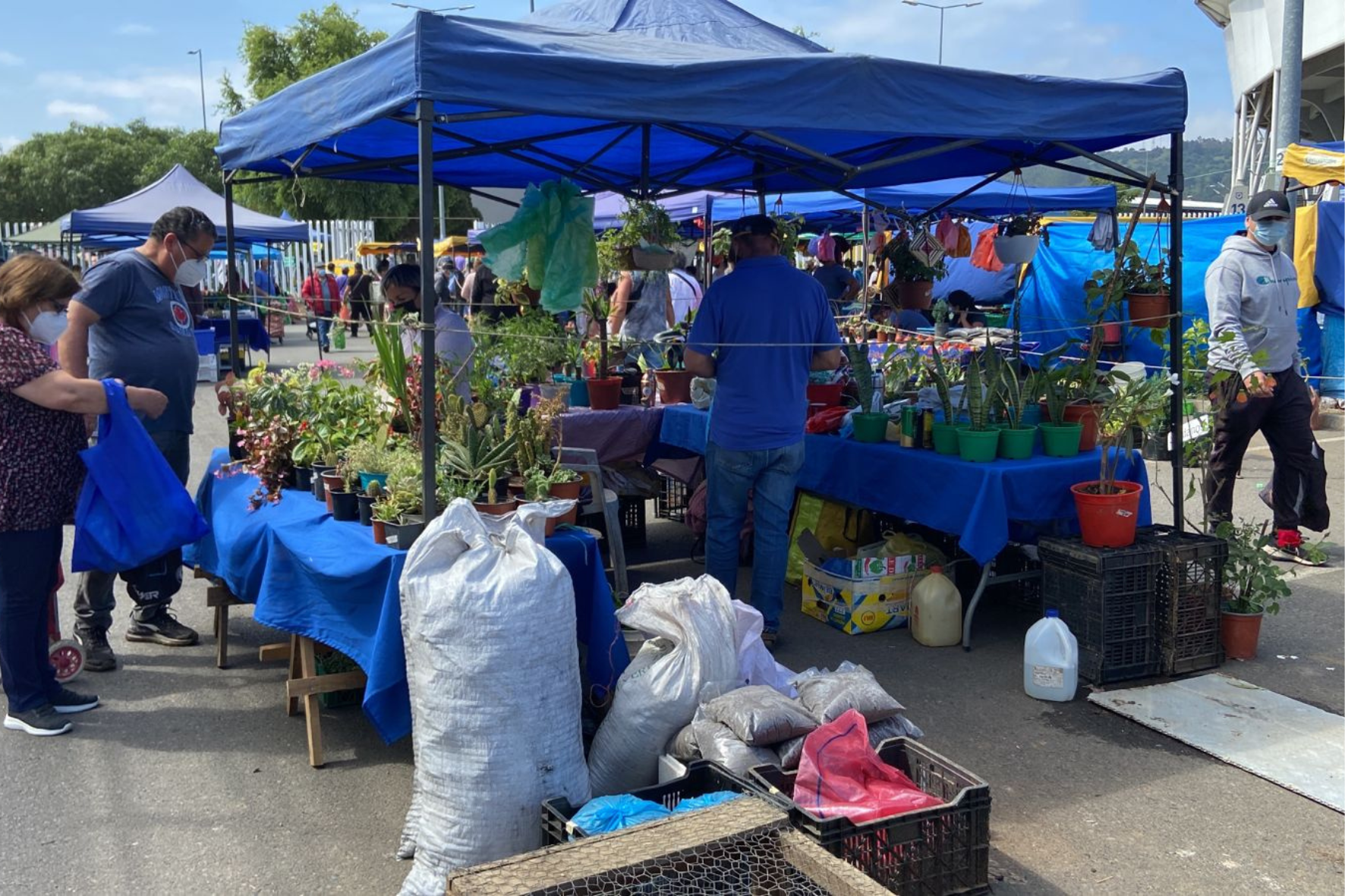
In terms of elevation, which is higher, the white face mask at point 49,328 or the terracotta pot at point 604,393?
the white face mask at point 49,328

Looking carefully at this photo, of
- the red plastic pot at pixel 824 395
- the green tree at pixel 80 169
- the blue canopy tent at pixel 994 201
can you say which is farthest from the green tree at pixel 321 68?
the red plastic pot at pixel 824 395

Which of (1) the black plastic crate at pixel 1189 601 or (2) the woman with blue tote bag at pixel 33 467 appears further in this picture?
(1) the black plastic crate at pixel 1189 601

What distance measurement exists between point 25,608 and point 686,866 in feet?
9.80

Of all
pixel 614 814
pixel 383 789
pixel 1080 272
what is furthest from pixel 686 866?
pixel 1080 272

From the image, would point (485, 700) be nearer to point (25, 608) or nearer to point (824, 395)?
point (25, 608)

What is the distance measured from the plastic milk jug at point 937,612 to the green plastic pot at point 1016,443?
678 mm

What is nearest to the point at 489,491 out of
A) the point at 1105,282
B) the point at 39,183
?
the point at 1105,282

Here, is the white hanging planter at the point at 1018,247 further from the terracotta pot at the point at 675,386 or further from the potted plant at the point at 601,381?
the potted plant at the point at 601,381

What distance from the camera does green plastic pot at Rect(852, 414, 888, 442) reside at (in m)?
5.73

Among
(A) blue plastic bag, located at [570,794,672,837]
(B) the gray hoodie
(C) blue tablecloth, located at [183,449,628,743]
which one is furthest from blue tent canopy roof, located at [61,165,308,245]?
(A) blue plastic bag, located at [570,794,672,837]

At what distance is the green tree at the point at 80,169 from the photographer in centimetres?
5122

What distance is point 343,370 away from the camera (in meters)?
5.45

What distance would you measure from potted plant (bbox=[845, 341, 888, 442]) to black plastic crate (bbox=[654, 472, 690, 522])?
1.90m

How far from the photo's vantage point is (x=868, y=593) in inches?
214
